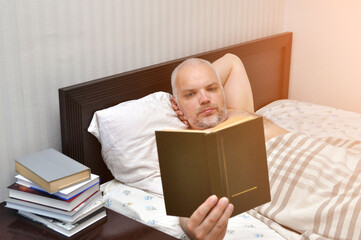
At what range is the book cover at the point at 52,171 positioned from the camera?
4.15 ft

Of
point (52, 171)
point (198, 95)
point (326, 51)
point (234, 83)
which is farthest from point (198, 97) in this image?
point (326, 51)

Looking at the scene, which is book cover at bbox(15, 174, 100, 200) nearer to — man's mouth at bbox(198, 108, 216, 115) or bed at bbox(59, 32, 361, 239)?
bed at bbox(59, 32, 361, 239)

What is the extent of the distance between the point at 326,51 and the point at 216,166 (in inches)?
78.6

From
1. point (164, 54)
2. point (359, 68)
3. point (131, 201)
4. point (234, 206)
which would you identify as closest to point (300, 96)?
point (359, 68)

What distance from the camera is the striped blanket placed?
1.42 meters

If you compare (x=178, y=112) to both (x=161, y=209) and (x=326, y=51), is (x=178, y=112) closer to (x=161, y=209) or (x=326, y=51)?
(x=161, y=209)

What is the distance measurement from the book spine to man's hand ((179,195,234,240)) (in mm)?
23

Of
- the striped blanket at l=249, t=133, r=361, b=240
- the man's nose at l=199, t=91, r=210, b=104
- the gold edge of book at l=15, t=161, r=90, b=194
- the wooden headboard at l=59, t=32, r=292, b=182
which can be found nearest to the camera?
the gold edge of book at l=15, t=161, r=90, b=194

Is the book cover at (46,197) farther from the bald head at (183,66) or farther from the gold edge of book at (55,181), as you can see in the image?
the bald head at (183,66)

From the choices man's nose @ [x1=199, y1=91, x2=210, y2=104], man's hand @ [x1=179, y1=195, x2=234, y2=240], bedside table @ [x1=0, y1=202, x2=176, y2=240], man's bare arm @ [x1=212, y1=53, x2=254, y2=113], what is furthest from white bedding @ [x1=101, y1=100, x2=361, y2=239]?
man's nose @ [x1=199, y1=91, x2=210, y2=104]

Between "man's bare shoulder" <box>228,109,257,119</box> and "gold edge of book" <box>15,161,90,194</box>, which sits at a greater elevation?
"gold edge of book" <box>15,161,90,194</box>

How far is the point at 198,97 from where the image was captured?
1.94m

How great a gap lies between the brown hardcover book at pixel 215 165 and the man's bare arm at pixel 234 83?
3.28 feet

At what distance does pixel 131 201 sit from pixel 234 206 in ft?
1.77
